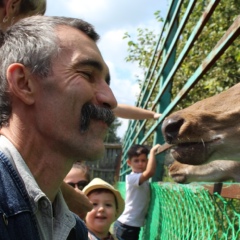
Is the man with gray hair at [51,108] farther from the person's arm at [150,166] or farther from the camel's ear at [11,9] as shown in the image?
the person's arm at [150,166]

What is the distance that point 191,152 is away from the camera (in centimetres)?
280

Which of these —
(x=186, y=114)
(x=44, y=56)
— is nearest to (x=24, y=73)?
(x=44, y=56)

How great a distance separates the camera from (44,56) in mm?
1685

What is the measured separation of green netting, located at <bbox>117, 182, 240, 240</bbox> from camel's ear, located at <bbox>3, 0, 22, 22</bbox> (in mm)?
1032

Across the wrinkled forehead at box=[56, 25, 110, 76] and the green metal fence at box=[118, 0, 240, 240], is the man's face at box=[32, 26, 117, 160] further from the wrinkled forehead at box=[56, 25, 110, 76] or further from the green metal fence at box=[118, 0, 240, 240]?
the green metal fence at box=[118, 0, 240, 240]

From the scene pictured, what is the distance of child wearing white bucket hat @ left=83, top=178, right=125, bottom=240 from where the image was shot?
11.7 feet

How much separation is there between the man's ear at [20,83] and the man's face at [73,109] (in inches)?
1.0

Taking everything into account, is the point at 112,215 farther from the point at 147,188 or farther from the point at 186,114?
the point at 147,188

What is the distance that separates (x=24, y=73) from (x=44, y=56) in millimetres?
75

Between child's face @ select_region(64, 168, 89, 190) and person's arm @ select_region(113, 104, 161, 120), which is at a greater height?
person's arm @ select_region(113, 104, 161, 120)

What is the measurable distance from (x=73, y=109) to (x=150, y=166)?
11.2ft

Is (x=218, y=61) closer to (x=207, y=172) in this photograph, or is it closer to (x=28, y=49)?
(x=207, y=172)

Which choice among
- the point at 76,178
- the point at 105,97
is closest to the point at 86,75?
the point at 105,97

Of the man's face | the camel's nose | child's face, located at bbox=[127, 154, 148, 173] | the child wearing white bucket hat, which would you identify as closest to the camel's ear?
the man's face
